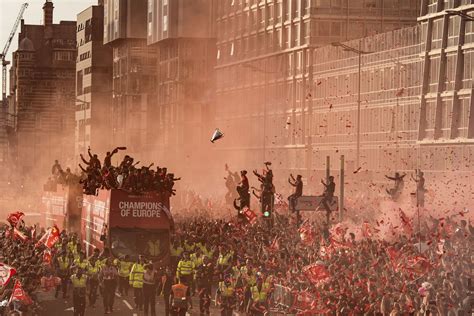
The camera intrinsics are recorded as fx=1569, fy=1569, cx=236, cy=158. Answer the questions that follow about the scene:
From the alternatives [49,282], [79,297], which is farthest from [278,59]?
[79,297]

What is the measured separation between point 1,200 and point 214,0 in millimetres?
28884

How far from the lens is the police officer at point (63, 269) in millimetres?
51281

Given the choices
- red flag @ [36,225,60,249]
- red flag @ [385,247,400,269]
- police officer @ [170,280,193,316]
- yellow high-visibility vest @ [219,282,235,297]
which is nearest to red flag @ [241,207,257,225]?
red flag @ [36,225,60,249]

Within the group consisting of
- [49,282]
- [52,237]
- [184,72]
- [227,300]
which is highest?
[184,72]

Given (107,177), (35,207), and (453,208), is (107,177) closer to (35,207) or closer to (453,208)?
(453,208)

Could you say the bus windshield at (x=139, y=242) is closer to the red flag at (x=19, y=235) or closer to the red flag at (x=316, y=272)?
the red flag at (x=19, y=235)

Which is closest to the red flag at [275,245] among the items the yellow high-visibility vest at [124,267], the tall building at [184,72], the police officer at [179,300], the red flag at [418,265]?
the yellow high-visibility vest at [124,267]

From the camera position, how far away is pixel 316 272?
38.7 m

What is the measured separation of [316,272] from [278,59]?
296 ft

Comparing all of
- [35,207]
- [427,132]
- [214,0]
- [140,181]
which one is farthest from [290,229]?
[214,0]

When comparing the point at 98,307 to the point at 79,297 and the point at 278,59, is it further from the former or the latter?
the point at 278,59

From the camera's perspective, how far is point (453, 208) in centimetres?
7444

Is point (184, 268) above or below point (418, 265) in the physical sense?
below

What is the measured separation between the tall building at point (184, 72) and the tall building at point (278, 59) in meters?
15.3
